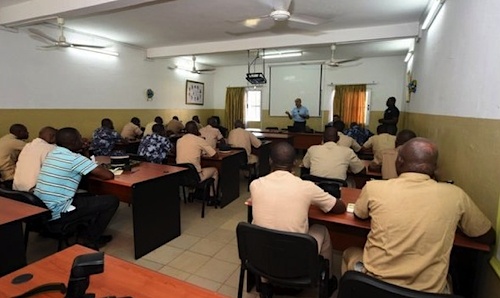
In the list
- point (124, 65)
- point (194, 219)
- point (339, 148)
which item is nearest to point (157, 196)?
point (194, 219)

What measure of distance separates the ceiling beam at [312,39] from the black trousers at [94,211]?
15.3ft

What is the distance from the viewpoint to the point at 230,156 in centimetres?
443

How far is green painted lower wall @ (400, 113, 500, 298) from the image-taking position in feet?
5.14

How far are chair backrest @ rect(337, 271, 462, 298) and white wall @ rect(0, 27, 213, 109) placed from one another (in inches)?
244

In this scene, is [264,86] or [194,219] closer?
[194,219]

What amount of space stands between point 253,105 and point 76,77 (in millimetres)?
6141

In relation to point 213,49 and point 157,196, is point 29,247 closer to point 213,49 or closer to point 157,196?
point 157,196

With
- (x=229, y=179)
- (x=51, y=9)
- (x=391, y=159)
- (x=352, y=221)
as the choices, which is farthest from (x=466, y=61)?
(x=51, y=9)

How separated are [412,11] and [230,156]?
3813 mm

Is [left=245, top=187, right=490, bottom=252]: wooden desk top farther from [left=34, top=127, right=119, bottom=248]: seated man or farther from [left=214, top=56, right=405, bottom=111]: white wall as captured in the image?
[left=214, top=56, right=405, bottom=111]: white wall

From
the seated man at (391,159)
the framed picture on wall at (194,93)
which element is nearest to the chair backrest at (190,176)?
the seated man at (391,159)

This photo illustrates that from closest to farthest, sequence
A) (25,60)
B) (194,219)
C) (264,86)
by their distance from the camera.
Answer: (194,219) < (25,60) < (264,86)

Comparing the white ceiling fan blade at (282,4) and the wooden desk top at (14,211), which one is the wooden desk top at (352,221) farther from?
the white ceiling fan blade at (282,4)

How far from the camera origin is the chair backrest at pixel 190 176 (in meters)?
3.87
